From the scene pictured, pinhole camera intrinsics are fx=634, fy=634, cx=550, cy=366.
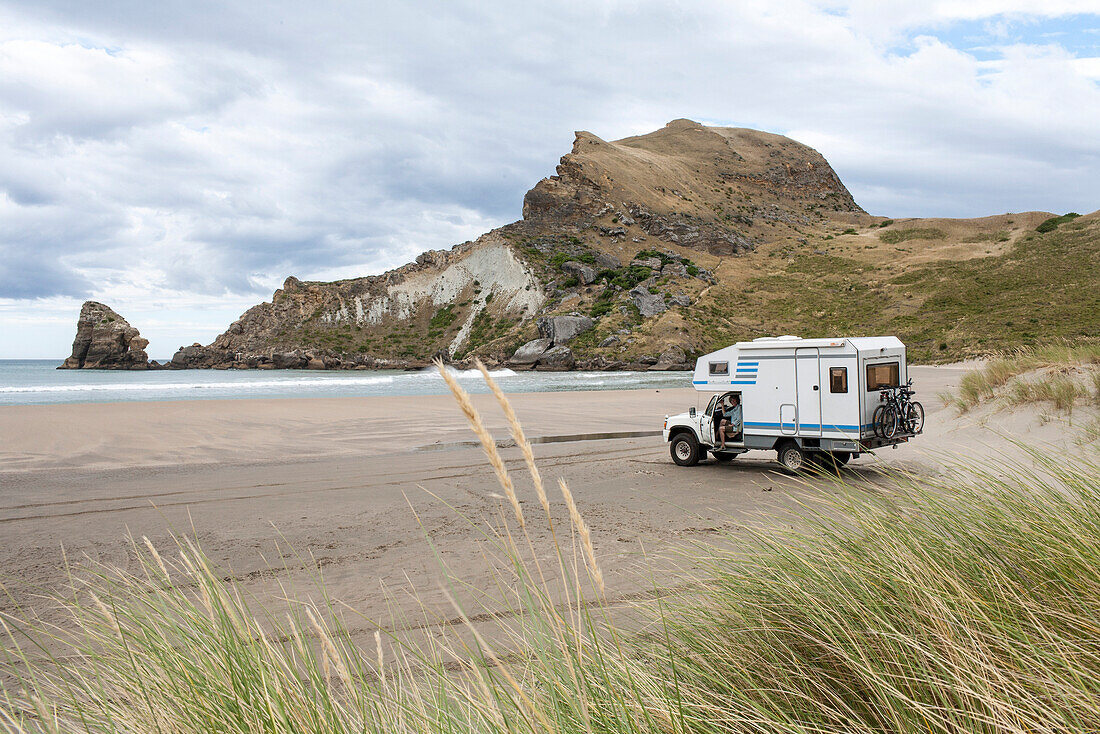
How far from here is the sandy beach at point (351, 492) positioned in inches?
277

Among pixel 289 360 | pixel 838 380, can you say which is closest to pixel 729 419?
pixel 838 380

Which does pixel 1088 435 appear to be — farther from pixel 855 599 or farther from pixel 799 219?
pixel 799 219

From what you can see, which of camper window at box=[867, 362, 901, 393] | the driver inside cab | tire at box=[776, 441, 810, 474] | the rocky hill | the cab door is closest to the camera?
Answer: camper window at box=[867, 362, 901, 393]

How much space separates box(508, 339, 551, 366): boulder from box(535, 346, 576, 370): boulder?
30.5 inches

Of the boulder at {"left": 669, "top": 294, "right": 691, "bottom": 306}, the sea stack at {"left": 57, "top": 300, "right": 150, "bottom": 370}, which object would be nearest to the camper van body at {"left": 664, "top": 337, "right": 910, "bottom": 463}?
the boulder at {"left": 669, "top": 294, "right": 691, "bottom": 306}

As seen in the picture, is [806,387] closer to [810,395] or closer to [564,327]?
[810,395]

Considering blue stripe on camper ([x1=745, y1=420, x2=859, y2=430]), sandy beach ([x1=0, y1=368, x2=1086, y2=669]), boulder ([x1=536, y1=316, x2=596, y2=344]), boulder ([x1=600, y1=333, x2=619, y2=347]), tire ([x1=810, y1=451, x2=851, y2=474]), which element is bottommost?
sandy beach ([x1=0, y1=368, x2=1086, y2=669])

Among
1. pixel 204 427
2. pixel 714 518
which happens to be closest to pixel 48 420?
pixel 204 427

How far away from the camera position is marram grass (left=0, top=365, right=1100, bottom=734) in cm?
189

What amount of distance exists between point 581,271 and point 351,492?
6754 centimetres

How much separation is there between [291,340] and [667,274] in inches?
2135

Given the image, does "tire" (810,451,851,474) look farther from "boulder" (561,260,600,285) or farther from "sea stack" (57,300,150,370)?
"sea stack" (57,300,150,370)

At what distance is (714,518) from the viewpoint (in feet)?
29.0

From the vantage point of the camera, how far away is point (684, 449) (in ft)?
46.2
